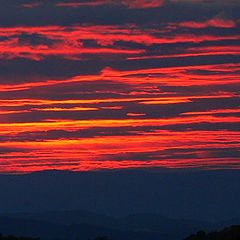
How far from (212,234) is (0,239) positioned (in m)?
30.7

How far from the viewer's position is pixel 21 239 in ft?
455

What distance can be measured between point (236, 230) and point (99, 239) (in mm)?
31665

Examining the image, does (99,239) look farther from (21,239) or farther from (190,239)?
(190,239)

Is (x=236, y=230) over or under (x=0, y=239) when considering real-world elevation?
under

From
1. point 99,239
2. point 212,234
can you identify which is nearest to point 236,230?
point 212,234

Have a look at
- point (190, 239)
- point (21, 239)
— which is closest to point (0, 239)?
point (21, 239)

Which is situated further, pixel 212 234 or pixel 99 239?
pixel 99 239

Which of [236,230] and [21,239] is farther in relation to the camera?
[21,239]

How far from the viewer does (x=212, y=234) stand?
109125mm

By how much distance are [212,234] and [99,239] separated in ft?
88.9

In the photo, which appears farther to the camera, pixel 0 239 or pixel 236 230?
pixel 0 239

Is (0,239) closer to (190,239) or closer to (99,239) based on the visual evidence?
(99,239)

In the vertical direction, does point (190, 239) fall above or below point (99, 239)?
below

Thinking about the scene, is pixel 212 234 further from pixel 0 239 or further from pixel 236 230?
pixel 0 239
